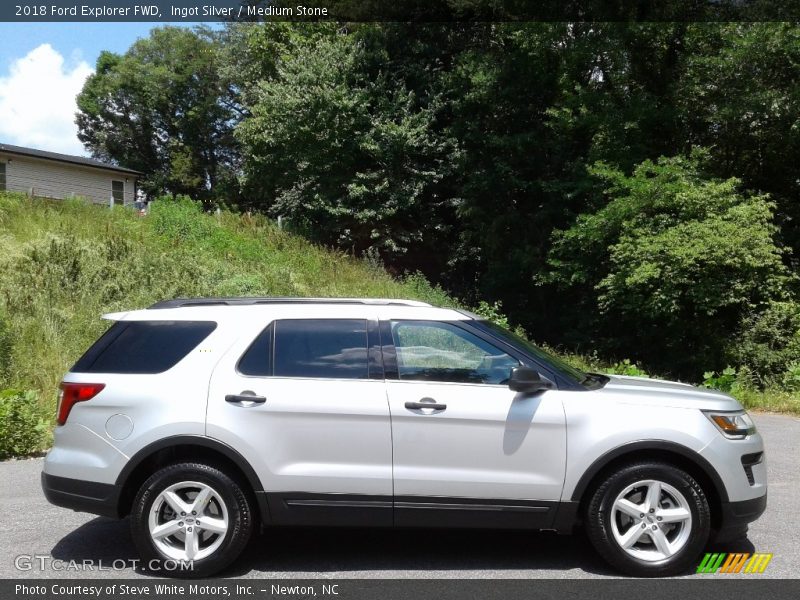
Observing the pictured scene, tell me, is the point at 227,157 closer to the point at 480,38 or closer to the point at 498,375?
the point at 480,38

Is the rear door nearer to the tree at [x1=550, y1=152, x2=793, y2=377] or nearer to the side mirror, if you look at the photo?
the side mirror

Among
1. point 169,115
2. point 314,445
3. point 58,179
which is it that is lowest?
point 314,445

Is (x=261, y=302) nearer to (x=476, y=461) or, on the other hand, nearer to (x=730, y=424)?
(x=476, y=461)

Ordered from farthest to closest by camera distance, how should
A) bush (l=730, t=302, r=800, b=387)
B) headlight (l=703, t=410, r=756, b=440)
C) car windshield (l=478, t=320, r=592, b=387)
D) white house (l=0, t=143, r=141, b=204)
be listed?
white house (l=0, t=143, r=141, b=204)
bush (l=730, t=302, r=800, b=387)
car windshield (l=478, t=320, r=592, b=387)
headlight (l=703, t=410, r=756, b=440)

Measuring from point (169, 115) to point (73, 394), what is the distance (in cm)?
5344

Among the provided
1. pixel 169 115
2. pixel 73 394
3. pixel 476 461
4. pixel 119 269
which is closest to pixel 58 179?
pixel 169 115

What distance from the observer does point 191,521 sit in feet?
15.6

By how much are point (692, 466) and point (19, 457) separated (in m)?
7.10

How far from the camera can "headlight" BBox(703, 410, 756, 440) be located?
4.88m

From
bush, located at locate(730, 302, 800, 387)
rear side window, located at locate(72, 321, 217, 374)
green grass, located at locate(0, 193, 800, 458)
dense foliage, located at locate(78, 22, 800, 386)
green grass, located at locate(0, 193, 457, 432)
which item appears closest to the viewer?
rear side window, located at locate(72, 321, 217, 374)

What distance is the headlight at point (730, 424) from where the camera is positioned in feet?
16.0

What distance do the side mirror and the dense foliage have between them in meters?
11.6

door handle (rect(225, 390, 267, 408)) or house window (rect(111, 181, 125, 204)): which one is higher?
house window (rect(111, 181, 125, 204))

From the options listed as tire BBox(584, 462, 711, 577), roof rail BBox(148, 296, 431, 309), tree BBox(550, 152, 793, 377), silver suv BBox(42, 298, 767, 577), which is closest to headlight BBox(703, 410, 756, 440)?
silver suv BBox(42, 298, 767, 577)
